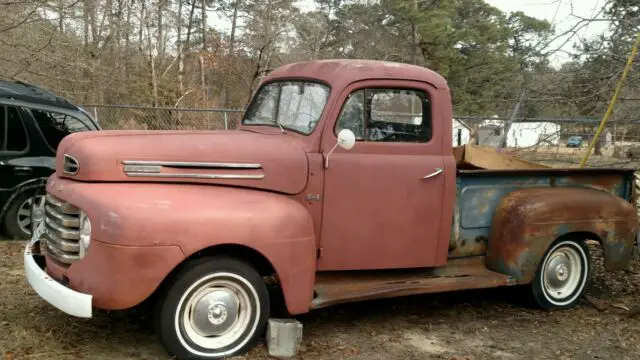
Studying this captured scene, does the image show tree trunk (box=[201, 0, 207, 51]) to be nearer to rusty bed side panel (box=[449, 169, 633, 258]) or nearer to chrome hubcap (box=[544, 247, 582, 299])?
rusty bed side panel (box=[449, 169, 633, 258])

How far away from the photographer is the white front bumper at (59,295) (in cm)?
345

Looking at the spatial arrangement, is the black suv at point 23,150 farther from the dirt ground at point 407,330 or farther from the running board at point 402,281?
the running board at point 402,281

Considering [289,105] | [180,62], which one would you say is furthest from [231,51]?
[289,105]

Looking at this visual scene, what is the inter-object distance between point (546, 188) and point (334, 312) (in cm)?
214

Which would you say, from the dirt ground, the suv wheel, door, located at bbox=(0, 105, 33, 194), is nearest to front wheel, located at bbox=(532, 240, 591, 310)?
the dirt ground

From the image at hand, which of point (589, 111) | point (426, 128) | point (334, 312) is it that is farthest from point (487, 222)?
point (589, 111)

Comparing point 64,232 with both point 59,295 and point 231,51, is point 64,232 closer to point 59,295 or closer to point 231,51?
point 59,295

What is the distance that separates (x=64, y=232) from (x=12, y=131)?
157 inches

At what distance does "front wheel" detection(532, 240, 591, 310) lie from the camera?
17.4 feet

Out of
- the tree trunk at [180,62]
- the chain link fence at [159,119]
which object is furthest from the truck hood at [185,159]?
the tree trunk at [180,62]

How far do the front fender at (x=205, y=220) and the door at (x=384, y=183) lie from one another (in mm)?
352

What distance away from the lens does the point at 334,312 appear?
5.17m

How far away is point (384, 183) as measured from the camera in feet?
14.8

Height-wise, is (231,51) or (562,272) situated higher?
(231,51)
